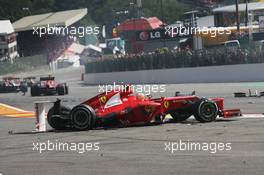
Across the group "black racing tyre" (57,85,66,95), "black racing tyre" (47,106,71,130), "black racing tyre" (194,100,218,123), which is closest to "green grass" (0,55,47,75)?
"black racing tyre" (57,85,66,95)

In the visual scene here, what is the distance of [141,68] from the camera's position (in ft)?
136

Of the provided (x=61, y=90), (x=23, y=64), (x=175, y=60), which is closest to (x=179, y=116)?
(x=61, y=90)

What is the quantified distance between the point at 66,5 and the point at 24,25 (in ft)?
54.7

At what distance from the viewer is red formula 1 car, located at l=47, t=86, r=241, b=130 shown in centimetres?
1363

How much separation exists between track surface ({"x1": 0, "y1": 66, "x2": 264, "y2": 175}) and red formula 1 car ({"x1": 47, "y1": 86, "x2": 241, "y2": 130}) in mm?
290

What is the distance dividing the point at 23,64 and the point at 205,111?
6037cm

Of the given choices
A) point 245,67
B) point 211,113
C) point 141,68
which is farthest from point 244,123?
point 141,68

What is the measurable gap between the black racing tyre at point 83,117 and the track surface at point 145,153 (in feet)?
0.98

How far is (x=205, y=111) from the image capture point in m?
13.8

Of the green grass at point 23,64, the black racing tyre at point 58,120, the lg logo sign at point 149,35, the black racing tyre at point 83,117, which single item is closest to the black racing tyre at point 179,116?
the black racing tyre at point 83,117

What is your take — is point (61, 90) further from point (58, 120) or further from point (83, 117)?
point (83, 117)

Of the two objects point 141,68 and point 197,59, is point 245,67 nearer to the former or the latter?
point 197,59

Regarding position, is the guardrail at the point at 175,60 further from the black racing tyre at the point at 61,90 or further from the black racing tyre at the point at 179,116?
the black racing tyre at the point at 179,116

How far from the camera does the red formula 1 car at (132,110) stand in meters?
13.6
